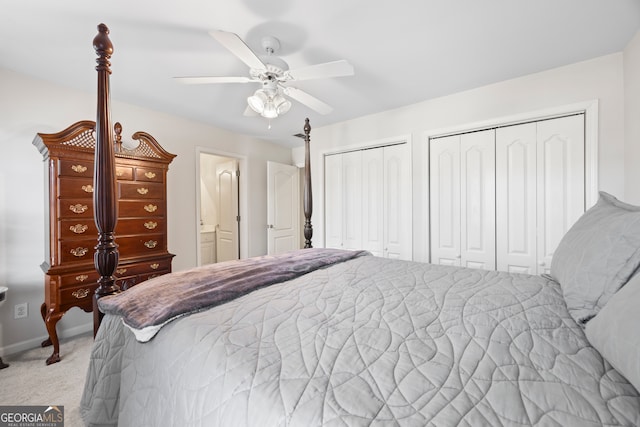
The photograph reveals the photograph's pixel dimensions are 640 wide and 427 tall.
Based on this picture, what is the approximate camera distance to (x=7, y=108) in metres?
2.29

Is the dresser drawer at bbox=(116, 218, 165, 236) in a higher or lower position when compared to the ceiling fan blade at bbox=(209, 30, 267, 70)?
lower

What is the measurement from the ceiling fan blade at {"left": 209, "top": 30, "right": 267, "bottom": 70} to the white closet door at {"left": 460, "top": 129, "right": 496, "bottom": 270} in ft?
7.43

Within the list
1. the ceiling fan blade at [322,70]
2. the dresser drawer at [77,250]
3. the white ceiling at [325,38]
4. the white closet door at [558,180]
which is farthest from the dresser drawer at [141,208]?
the white closet door at [558,180]

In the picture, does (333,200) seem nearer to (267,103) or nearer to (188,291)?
(267,103)

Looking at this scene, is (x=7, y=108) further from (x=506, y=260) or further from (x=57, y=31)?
(x=506, y=260)

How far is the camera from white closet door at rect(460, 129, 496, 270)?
2.73 metres

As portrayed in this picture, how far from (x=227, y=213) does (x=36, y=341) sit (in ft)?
8.62

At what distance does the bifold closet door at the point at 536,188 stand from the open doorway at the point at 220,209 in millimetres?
3483

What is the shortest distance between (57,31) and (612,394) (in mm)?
3036

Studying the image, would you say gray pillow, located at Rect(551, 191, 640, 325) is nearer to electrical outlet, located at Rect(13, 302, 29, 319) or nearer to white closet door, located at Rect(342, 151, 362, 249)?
white closet door, located at Rect(342, 151, 362, 249)

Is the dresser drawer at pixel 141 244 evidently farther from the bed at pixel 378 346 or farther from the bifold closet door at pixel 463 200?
the bifold closet door at pixel 463 200

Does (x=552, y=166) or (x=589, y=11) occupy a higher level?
(x=589, y=11)

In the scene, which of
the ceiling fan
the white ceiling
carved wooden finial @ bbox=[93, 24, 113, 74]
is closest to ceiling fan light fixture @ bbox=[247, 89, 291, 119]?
the ceiling fan

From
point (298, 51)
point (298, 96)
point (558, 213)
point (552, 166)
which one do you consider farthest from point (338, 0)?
point (558, 213)
